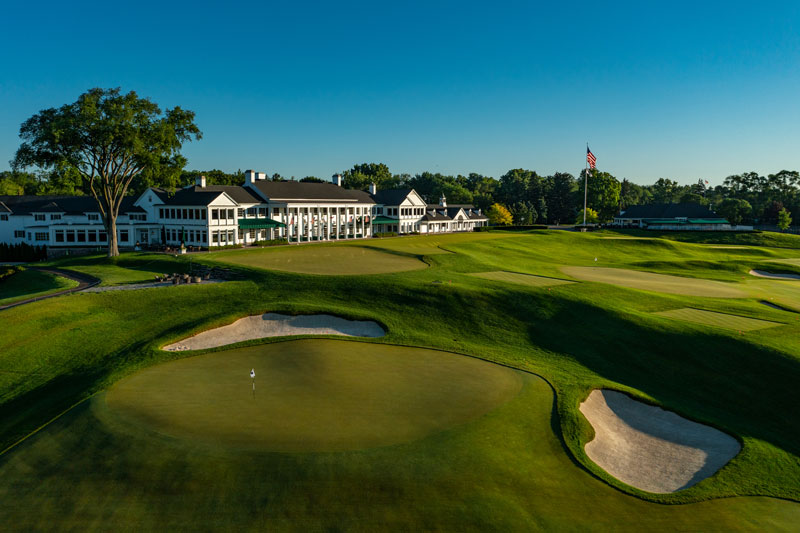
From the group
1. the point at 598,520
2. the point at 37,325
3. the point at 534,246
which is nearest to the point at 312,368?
the point at 598,520

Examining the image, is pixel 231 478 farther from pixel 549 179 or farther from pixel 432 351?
pixel 549 179

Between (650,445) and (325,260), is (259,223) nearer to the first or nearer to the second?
(325,260)

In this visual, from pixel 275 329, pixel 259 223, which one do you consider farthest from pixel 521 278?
pixel 259 223

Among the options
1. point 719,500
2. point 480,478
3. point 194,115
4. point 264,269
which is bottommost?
point 719,500

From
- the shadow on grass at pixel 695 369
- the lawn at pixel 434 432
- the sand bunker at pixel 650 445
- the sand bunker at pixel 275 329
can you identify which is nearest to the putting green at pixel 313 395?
the lawn at pixel 434 432

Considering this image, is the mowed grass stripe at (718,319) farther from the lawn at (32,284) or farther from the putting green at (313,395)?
the lawn at (32,284)

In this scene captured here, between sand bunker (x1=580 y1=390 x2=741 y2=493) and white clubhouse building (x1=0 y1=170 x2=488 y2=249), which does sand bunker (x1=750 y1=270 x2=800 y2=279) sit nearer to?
sand bunker (x1=580 y1=390 x2=741 y2=493)

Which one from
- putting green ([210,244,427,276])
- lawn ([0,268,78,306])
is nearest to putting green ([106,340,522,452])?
putting green ([210,244,427,276])
